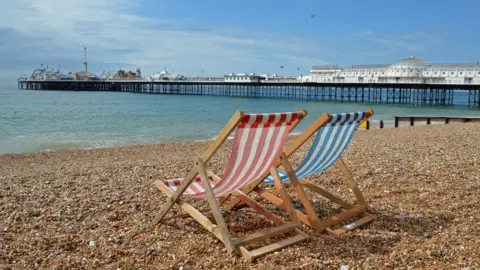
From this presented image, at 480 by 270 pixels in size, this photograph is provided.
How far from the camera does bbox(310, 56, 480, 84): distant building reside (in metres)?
37.1

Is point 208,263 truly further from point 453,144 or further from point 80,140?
point 80,140

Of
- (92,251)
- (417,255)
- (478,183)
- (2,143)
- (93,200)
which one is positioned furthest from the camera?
(2,143)

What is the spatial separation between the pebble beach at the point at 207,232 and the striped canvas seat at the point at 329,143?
1.27 feet

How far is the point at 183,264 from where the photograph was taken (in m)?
2.17

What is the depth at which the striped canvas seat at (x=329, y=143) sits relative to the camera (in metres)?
2.63

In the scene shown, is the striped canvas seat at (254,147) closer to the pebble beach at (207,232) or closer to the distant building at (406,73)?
the pebble beach at (207,232)

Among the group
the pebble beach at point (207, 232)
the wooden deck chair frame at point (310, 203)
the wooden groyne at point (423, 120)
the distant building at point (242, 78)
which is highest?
the distant building at point (242, 78)

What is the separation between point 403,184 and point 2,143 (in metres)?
13.7

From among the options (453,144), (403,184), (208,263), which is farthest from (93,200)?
(453,144)

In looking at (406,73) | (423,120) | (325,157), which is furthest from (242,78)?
(325,157)

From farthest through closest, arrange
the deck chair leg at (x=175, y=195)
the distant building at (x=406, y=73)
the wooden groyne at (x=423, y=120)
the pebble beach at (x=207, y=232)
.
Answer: the distant building at (x=406, y=73)
the wooden groyne at (x=423, y=120)
the deck chair leg at (x=175, y=195)
the pebble beach at (x=207, y=232)

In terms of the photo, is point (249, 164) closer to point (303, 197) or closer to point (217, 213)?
point (217, 213)

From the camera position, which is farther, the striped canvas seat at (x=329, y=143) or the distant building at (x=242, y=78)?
the distant building at (x=242, y=78)

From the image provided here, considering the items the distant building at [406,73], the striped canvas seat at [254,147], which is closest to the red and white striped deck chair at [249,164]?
the striped canvas seat at [254,147]
